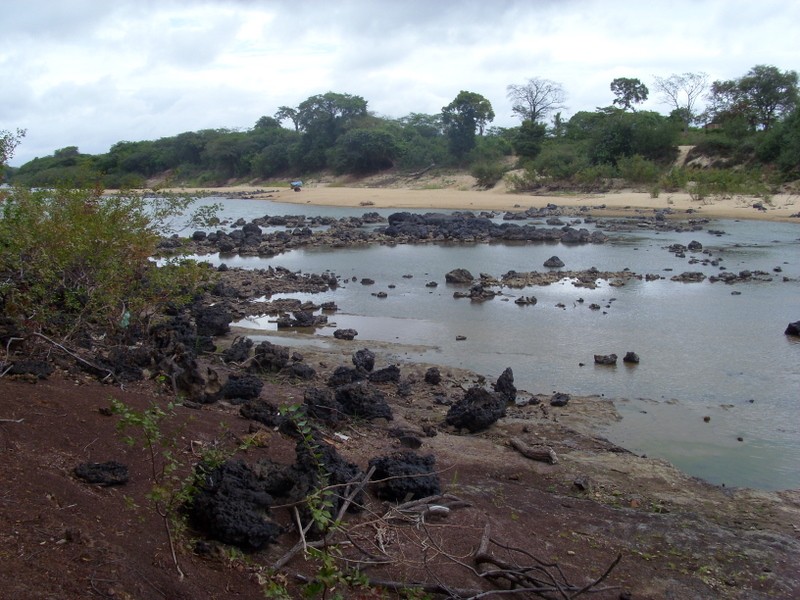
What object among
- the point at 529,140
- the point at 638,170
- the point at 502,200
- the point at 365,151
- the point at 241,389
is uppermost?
the point at 365,151

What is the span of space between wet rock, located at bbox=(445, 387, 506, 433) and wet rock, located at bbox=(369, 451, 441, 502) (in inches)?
75.4

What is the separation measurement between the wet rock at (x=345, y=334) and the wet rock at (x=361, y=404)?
4.35 m

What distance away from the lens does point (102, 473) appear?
4.45m

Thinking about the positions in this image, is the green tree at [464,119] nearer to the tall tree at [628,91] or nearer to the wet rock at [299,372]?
the tall tree at [628,91]

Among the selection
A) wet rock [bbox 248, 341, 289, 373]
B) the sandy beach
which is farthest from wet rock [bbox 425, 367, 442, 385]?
the sandy beach

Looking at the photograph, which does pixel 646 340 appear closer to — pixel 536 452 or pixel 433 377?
pixel 433 377

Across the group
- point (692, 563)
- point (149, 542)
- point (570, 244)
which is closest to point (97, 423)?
point (149, 542)

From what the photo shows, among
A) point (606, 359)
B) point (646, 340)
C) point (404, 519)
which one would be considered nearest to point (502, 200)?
point (646, 340)

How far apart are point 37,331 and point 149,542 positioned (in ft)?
11.6

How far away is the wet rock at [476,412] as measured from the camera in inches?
305

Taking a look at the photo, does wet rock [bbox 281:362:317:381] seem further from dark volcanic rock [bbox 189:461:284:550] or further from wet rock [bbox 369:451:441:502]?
dark volcanic rock [bbox 189:461:284:550]

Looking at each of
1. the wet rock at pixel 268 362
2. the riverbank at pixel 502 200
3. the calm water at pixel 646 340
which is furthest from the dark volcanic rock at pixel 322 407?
the riverbank at pixel 502 200

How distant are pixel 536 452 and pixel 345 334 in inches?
224

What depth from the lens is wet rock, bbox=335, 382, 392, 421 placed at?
25.0 ft
